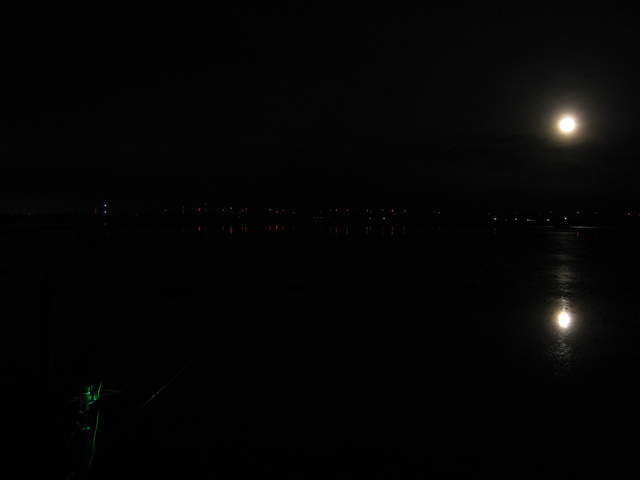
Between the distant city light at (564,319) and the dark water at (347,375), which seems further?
the distant city light at (564,319)

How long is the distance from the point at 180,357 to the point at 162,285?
1143 cm

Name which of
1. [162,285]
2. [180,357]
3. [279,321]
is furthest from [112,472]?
[162,285]

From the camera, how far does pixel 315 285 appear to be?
21734mm

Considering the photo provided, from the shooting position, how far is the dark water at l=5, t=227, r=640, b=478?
6.70 metres

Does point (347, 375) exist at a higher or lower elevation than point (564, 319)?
lower

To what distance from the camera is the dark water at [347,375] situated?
670 cm

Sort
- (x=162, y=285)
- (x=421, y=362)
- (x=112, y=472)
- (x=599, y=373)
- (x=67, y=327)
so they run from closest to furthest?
Result: (x=112, y=472), (x=599, y=373), (x=421, y=362), (x=67, y=327), (x=162, y=285)

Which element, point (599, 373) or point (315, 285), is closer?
point (599, 373)

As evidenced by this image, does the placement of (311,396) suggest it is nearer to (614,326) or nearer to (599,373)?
(599,373)

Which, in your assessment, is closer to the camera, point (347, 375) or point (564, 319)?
point (347, 375)

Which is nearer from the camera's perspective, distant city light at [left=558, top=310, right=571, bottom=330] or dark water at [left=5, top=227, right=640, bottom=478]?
dark water at [left=5, top=227, right=640, bottom=478]

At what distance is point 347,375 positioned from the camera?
9641 mm

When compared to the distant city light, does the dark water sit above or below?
below

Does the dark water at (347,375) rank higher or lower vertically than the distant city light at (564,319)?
lower
